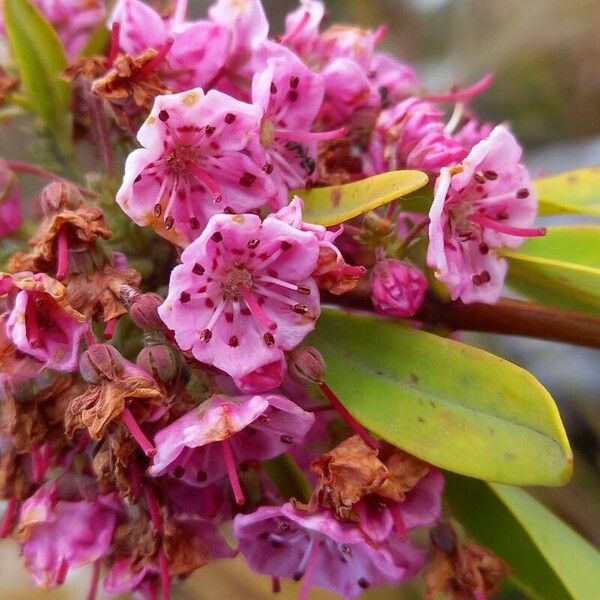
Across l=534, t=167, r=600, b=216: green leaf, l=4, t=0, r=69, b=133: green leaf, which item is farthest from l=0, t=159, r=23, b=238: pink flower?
l=534, t=167, r=600, b=216: green leaf

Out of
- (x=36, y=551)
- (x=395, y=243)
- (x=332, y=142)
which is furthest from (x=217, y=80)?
(x=36, y=551)

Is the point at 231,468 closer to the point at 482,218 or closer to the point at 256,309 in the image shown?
the point at 256,309

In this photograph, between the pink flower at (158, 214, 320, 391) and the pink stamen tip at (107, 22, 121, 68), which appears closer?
the pink flower at (158, 214, 320, 391)

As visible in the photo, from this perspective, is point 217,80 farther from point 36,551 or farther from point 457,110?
point 36,551

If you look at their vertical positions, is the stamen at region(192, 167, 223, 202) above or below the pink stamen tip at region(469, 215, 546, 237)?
below

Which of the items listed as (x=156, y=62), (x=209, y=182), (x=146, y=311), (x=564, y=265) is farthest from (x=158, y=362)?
(x=564, y=265)

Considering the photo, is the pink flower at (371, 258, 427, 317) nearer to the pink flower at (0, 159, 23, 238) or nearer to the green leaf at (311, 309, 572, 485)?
the green leaf at (311, 309, 572, 485)
